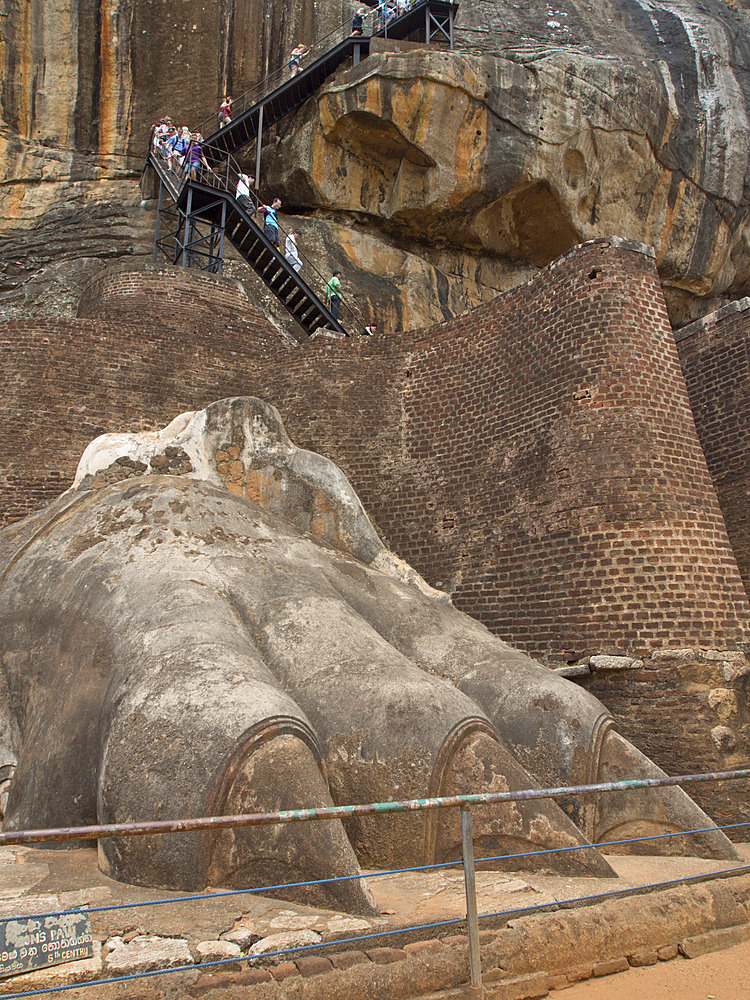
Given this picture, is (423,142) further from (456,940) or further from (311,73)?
(456,940)

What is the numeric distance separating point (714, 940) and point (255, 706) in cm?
262

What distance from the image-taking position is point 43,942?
277 centimetres

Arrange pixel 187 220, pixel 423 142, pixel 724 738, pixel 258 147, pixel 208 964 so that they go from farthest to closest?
pixel 258 147 < pixel 423 142 < pixel 187 220 < pixel 724 738 < pixel 208 964

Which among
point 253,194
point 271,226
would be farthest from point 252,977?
point 253,194

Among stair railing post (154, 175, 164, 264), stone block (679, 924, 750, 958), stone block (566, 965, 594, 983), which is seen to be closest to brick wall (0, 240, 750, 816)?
stone block (679, 924, 750, 958)

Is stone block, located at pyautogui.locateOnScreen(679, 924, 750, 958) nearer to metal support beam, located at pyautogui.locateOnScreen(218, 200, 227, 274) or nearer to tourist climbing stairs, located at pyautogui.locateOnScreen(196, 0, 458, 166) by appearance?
metal support beam, located at pyautogui.locateOnScreen(218, 200, 227, 274)

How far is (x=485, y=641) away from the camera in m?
6.54

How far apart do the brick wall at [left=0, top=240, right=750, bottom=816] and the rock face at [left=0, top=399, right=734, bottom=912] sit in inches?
83.9

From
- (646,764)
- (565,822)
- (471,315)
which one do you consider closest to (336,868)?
(565,822)

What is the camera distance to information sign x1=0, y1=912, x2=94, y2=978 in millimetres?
2688

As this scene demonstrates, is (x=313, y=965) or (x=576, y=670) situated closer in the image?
(x=313, y=965)

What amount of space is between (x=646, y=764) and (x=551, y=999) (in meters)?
2.35

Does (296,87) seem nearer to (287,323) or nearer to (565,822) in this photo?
(287,323)

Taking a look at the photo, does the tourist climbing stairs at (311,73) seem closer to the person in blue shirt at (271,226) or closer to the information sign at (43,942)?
the person in blue shirt at (271,226)
